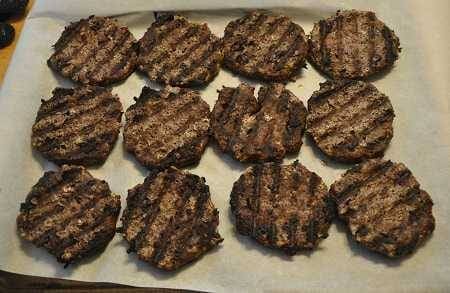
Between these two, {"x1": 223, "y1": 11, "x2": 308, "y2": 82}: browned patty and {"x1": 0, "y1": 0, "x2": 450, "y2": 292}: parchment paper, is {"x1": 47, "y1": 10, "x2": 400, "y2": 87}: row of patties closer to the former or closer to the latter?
{"x1": 223, "y1": 11, "x2": 308, "y2": 82}: browned patty

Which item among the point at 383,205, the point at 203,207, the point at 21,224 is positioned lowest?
the point at 21,224

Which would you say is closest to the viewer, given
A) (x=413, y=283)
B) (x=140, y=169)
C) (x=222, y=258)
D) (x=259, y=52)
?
(x=413, y=283)

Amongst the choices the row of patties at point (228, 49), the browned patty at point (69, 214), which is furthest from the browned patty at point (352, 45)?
the browned patty at point (69, 214)

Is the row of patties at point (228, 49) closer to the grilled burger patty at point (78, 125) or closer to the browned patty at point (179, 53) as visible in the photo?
the browned patty at point (179, 53)

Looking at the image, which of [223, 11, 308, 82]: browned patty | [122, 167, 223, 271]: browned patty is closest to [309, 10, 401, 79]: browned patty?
[223, 11, 308, 82]: browned patty

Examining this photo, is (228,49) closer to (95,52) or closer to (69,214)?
(95,52)

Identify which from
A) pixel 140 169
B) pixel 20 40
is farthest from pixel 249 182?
pixel 20 40

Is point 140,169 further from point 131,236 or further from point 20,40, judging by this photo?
point 20,40
